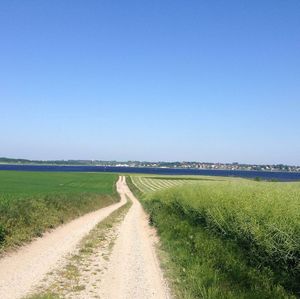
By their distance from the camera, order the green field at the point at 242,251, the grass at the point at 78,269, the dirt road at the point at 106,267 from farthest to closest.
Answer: the dirt road at the point at 106,267
the grass at the point at 78,269
the green field at the point at 242,251

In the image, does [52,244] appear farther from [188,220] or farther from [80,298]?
[80,298]

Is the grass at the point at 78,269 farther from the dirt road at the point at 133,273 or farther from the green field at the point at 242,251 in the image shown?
the green field at the point at 242,251

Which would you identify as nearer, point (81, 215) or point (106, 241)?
point (106, 241)

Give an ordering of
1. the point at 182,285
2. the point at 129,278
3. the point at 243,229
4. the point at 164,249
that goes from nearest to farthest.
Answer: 1. the point at 182,285
2. the point at 129,278
3. the point at 243,229
4. the point at 164,249

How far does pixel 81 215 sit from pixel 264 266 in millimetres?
24909

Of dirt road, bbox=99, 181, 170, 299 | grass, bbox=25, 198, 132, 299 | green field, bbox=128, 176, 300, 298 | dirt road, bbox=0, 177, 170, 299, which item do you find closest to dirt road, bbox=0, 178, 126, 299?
dirt road, bbox=0, 177, 170, 299

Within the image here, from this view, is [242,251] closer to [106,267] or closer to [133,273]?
[133,273]

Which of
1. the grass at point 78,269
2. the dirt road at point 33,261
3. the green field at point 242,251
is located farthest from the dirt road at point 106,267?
the green field at point 242,251

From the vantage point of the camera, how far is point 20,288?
12219mm

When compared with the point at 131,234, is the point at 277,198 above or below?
above

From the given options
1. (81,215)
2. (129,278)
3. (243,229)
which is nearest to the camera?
(129,278)

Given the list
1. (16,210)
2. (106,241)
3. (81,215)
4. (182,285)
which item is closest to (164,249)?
(106,241)

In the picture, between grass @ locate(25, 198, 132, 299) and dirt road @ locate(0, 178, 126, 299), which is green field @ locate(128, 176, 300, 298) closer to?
grass @ locate(25, 198, 132, 299)

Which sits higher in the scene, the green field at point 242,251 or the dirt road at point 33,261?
the green field at point 242,251
